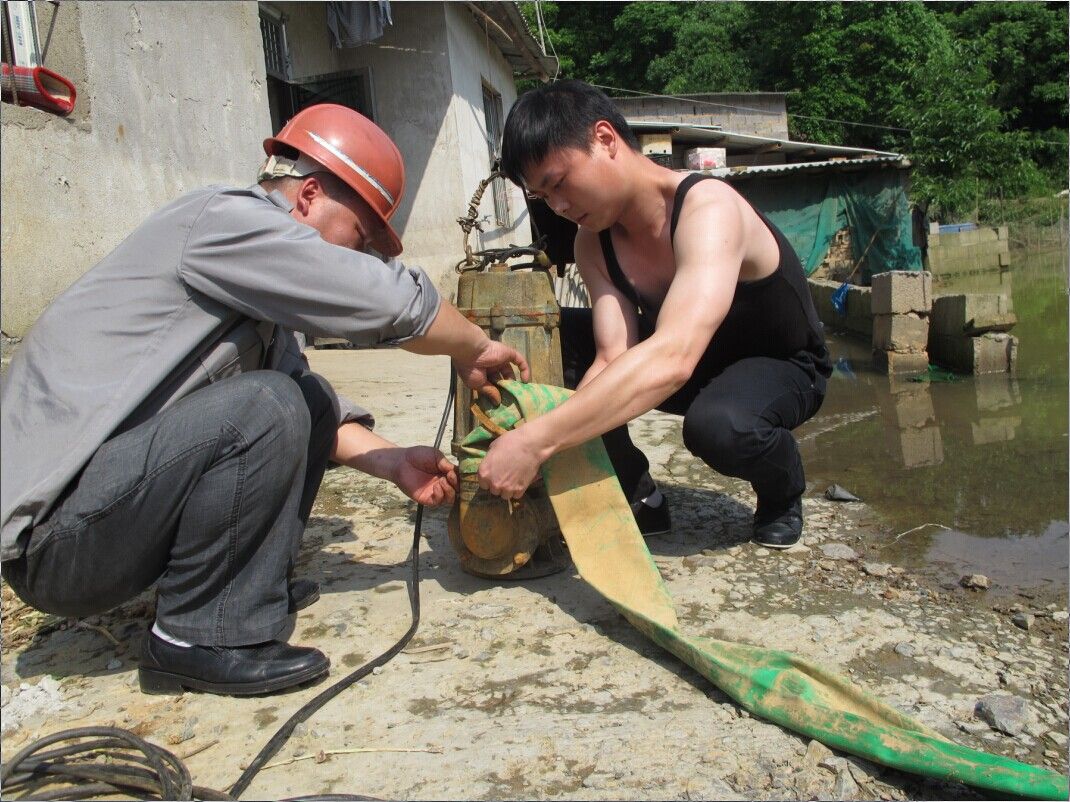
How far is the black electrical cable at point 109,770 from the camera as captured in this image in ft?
5.33

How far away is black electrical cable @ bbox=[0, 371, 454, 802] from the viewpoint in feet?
5.33

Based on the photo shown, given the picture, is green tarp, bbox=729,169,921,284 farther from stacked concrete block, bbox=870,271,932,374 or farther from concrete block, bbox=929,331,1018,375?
concrete block, bbox=929,331,1018,375

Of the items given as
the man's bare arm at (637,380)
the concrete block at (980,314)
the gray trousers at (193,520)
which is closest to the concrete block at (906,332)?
the concrete block at (980,314)

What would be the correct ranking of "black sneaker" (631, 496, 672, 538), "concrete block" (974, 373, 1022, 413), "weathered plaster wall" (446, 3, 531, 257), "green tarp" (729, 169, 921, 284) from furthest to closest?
1. "green tarp" (729, 169, 921, 284)
2. "weathered plaster wall" (446, 3, 531, 257)
3. "concrete block" (974, 373, 1022, 413)
4. "black sneaker" (631, 496, 672, 538)

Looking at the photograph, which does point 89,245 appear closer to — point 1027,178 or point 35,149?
point 35,149

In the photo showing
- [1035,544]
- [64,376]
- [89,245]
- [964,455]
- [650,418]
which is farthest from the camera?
[650,418]

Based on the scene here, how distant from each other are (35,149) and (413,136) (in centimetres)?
621

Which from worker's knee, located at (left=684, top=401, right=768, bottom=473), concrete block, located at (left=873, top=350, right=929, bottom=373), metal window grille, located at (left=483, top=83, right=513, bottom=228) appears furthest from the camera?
metal window grille, located at (left=483, top=83, right=513, bottom=228)

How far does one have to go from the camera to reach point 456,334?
2.26m

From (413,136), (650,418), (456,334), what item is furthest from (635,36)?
(456,334)

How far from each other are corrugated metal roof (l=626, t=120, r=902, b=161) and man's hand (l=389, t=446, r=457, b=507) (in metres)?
13.4

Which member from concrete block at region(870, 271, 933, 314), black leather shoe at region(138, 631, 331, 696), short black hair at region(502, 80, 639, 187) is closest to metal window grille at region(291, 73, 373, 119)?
concrete block at region(870, 271, 933, 314)

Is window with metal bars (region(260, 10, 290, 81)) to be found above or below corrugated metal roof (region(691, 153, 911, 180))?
above

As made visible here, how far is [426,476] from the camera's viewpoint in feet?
8.60
